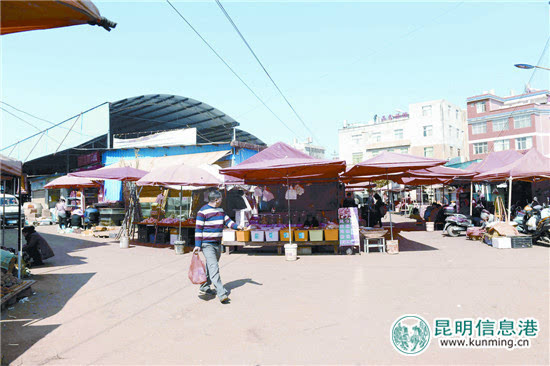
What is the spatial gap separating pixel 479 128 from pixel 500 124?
243 cm

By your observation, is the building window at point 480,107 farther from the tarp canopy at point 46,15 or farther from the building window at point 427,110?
the tarp canopy at point 46,15

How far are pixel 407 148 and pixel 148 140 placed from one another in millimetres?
44022

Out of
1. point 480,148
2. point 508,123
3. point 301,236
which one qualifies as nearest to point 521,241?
point 301,236

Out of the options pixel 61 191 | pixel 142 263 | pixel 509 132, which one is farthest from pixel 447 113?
pixel 142 263

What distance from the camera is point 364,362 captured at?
3734 mm

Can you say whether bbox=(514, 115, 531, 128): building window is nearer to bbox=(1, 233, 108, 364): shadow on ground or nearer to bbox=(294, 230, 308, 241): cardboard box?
bbox=(294, 230, 308, 241): cardboard box

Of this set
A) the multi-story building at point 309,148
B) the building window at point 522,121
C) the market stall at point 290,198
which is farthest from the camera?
the multi-story building at point 309,148

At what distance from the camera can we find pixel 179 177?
38.1 feet

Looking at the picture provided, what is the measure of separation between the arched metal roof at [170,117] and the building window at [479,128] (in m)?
32.3

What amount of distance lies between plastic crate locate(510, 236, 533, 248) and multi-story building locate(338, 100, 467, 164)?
148ft

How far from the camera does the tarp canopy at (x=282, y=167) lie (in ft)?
32.7

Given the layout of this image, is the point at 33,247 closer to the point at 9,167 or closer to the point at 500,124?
the point at 9,167

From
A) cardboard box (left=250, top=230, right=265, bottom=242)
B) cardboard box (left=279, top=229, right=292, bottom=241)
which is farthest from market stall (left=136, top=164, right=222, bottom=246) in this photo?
cardboard box (left=279, top=229, right=292, bottom=241)

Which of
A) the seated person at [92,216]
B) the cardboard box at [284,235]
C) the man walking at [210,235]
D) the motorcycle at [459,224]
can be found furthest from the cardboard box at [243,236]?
the seated person at [92,216]
